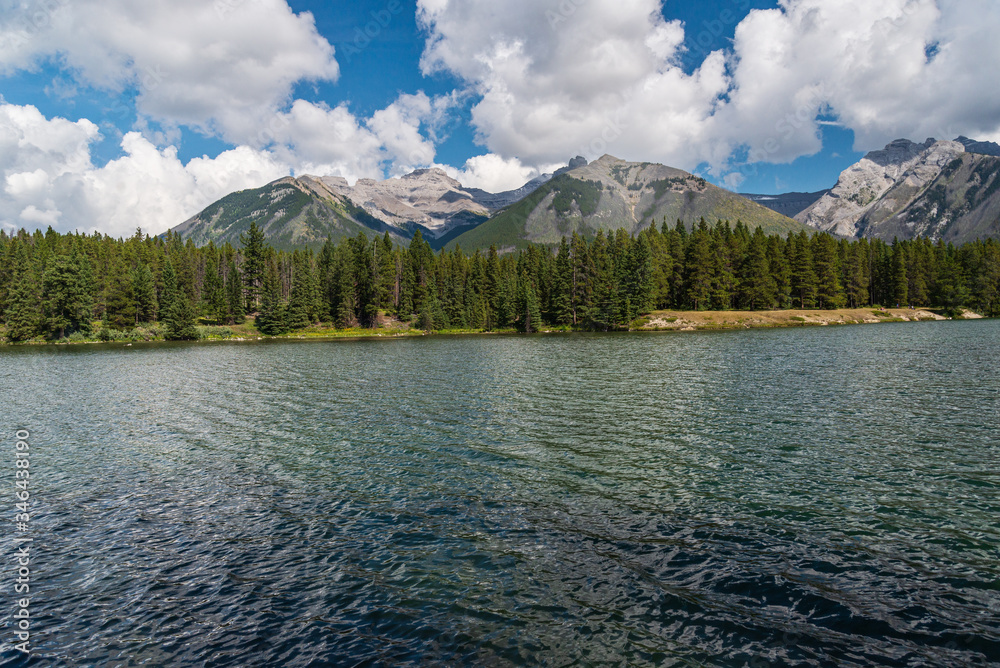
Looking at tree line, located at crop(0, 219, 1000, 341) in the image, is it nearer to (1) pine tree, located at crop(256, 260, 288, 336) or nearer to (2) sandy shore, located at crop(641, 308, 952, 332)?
(1) pine tree, located at crop(256, 260, 288, 336)

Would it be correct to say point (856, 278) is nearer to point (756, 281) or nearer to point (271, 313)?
point (756, 281)

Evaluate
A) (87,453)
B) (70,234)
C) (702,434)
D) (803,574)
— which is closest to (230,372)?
(87,453)

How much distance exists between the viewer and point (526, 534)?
13766 mm

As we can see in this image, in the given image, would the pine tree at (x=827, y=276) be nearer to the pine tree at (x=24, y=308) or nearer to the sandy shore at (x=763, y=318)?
the sandy shore at (x=763, y=318)

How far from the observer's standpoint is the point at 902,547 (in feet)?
40.3

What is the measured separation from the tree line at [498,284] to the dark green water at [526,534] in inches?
4442

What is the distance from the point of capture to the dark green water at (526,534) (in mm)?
9391

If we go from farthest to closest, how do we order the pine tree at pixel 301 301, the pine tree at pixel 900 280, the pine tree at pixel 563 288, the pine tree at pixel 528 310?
the pine tree at pixel 900 280 < the pine tree at pixel 563 288 < the pine tree at pixel 528 310 < the pine tree at pixel 301 301

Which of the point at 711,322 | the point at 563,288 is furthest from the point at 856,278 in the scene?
the point at 563,288

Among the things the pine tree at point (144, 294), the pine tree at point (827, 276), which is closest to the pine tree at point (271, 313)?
the pine tree at point (144, 294)

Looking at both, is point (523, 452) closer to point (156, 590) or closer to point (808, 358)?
point (156, 590)

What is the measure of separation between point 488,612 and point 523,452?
451 inches

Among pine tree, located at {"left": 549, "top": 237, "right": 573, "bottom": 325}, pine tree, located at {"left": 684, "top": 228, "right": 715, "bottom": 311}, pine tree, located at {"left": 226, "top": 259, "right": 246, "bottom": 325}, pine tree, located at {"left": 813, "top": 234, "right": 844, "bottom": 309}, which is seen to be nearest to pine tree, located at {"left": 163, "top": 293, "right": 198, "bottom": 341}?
pine tree, located at {"left": 226, "top": 259, "right": 246, "bottom": 325}

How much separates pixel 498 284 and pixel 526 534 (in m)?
153
